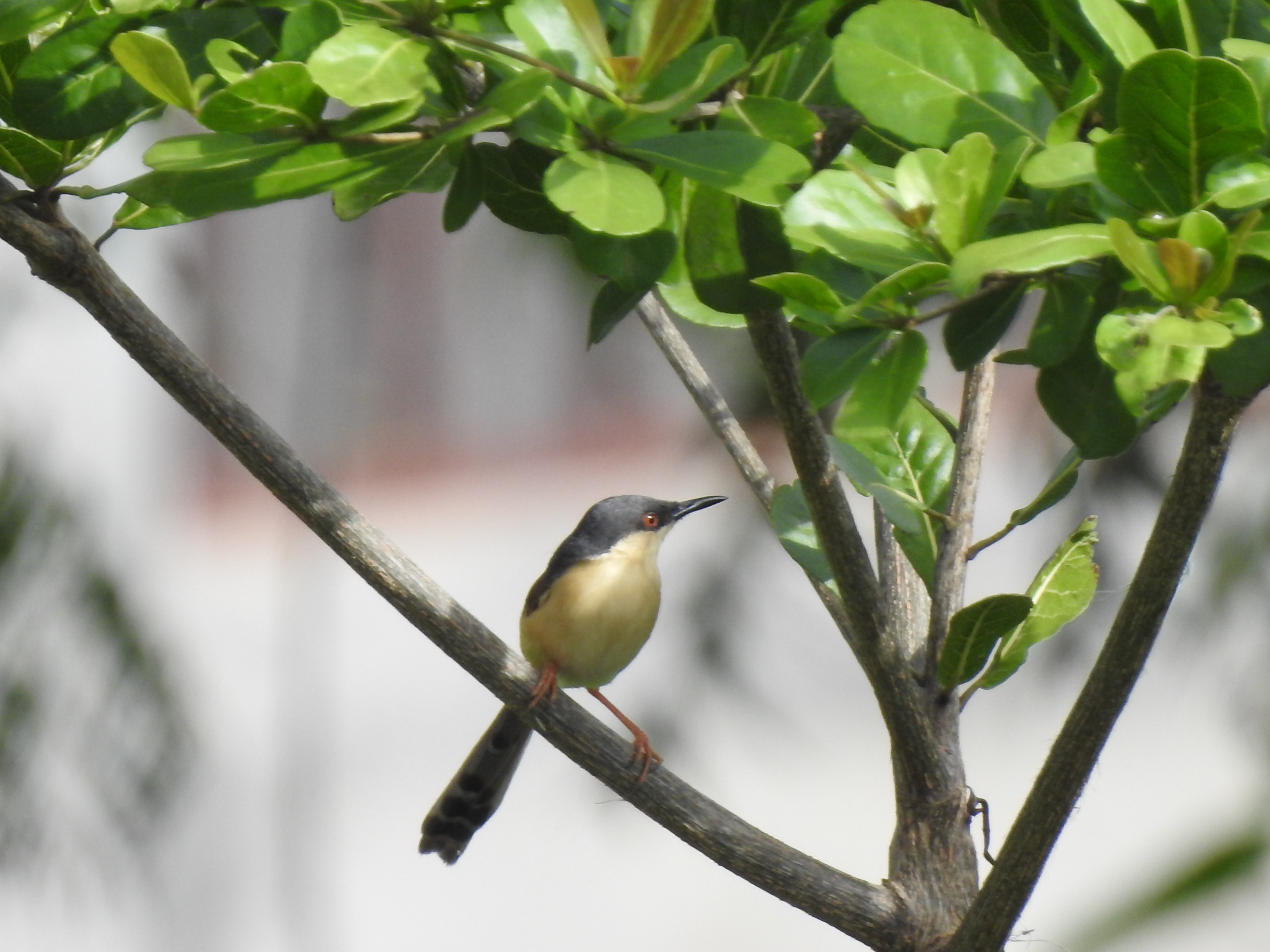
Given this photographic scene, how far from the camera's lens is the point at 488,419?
6.00m

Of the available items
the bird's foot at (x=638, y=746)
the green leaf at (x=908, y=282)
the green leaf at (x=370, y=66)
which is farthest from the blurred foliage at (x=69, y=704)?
the green leaf at (x=908, y=282)

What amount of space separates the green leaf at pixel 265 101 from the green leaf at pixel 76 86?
21 centimetres

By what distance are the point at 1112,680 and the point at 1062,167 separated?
58 centimetres

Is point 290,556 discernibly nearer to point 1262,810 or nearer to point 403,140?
point 403,140

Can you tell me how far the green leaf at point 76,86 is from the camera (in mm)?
912

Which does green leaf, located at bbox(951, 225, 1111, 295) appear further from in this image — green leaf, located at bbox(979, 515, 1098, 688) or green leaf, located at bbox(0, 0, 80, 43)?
green leaf, located at bbox(979, 515, 1098, 688)

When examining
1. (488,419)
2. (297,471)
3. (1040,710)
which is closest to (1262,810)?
(297,471)

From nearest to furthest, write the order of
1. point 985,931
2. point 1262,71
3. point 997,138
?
1. point 1262,71
2. point 997,138
3. point 985,931

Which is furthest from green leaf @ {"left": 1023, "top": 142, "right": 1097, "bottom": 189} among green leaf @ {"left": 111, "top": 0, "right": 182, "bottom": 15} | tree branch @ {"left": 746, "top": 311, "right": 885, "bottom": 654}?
green leaf @ {"left": 111, "top": 0, "right": 182, "bottom": 15}

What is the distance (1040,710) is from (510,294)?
5.09ft

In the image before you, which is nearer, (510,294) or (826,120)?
(826,120)

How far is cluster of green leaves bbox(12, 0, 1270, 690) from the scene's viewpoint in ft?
2.29

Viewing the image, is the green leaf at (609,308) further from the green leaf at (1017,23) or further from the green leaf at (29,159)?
the green leaf at (29,159)

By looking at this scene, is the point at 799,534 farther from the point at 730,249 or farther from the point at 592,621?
the point at 592,621
